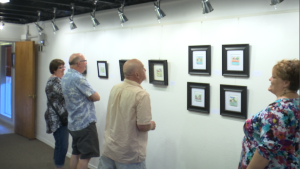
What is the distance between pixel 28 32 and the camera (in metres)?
6.18

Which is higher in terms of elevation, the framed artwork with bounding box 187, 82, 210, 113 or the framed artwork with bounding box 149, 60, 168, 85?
the framed artwork with bounding box 149, 60, 168, 85

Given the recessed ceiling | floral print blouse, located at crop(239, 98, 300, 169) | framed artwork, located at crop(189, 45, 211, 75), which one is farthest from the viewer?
the recessed ceiling

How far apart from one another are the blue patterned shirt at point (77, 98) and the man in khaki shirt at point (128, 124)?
0.83 metres

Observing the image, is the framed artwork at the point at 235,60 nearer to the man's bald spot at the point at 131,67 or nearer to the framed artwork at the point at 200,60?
the framed artwork at the point at 200,60

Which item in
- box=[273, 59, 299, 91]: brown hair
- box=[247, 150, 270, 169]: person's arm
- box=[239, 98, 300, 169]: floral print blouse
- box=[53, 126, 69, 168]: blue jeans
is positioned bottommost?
box=[53, 126, 69, 168]: blue jeans

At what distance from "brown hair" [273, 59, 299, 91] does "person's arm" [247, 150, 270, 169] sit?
1.57 feet

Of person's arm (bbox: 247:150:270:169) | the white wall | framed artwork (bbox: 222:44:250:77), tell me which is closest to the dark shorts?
the white wall

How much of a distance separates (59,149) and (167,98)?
5.27 ft

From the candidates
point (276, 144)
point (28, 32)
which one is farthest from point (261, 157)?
point (28, 32)

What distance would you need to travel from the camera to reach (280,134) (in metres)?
1.66

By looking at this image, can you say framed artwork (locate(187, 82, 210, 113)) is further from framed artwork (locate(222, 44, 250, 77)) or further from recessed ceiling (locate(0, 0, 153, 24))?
recessed ceiling (locate(0, 0, 153, 24))

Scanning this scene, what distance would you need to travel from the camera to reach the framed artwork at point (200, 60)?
9.39 feet

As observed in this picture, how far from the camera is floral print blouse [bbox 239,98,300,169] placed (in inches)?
65.1

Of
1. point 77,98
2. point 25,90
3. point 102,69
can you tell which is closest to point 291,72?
point 77,98
